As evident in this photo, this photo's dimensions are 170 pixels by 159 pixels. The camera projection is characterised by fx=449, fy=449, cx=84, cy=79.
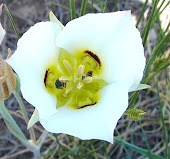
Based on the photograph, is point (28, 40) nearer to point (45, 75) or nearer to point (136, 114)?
point (45, 75)

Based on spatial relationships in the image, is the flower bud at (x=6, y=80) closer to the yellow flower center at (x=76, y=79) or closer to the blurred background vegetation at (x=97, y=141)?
the yellow flower center at (x=76, y=79)

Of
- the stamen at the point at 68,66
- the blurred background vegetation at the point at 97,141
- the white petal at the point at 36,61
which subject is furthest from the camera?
the blurred background vegetation at the point at 97,141

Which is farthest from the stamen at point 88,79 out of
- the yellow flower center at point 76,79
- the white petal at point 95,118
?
the white petal at point 95,118

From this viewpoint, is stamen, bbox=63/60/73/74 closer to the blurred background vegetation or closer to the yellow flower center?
the yellow flower center

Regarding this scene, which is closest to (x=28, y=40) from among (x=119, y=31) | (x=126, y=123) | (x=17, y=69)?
(x=17, y=69)

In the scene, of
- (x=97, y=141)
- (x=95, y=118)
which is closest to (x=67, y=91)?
(x=95, y=118)
